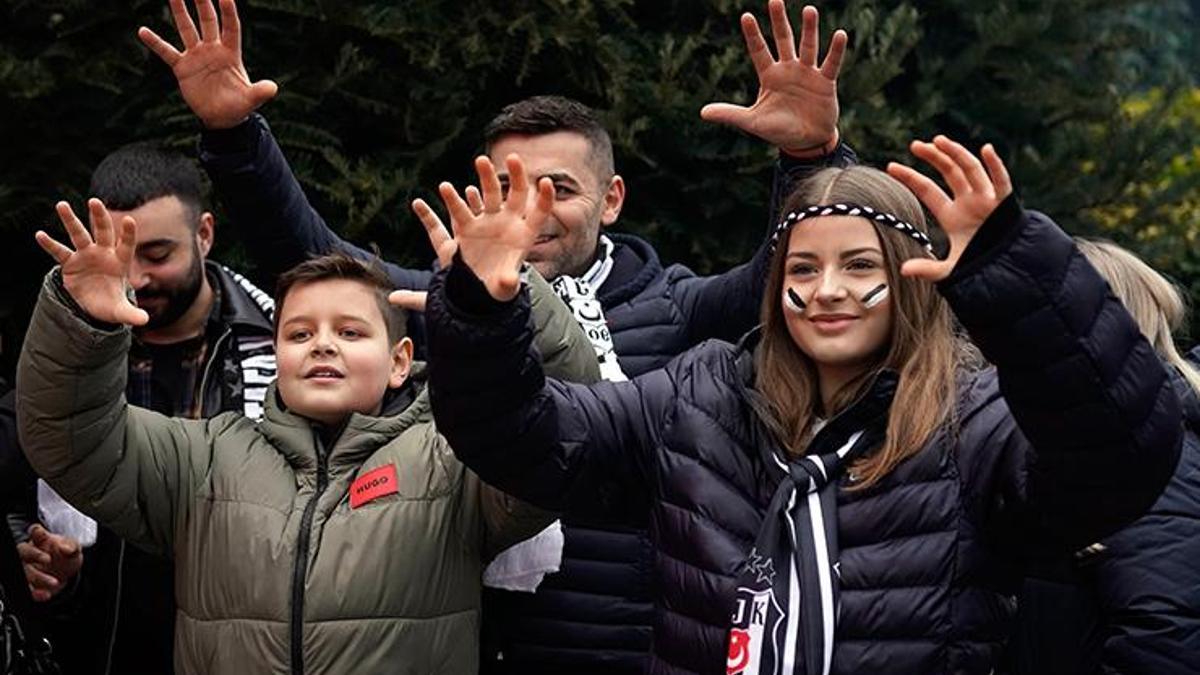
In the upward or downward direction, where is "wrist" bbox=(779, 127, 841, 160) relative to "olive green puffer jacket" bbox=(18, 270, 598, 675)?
upward

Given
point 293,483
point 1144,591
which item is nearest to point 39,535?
point 293,483

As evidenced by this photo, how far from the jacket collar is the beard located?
0.70m

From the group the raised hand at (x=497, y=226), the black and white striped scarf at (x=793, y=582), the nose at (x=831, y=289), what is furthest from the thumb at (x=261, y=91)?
the black and white striped scarf at (x=793, y=582)

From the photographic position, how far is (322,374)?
11.9ft

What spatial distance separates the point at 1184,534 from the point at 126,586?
2306 mm

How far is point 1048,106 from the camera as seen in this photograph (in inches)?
243

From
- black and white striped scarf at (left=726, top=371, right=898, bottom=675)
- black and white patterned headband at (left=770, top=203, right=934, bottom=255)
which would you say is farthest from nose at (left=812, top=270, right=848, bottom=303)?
black and white striped scarf at (left=726, top=371, right=898, bottom=675)

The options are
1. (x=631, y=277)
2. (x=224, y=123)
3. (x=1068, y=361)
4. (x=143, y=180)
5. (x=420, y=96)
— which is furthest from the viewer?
(x=420, y=96)

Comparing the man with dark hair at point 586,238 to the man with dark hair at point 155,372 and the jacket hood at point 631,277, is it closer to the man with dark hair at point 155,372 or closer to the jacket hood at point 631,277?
the jacket hood at point 631,277

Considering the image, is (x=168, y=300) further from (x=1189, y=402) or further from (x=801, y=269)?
(x=1189, y=402)

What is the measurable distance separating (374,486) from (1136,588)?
1478 mm

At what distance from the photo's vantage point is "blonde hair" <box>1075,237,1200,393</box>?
3.80 metres

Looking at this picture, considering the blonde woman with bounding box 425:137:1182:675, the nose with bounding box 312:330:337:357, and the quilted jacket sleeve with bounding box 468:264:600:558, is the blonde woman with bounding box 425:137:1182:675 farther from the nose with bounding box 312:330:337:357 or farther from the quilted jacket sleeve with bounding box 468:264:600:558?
the nose with bounding box 312:330:337:357

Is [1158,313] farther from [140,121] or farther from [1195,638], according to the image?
[140,121]
